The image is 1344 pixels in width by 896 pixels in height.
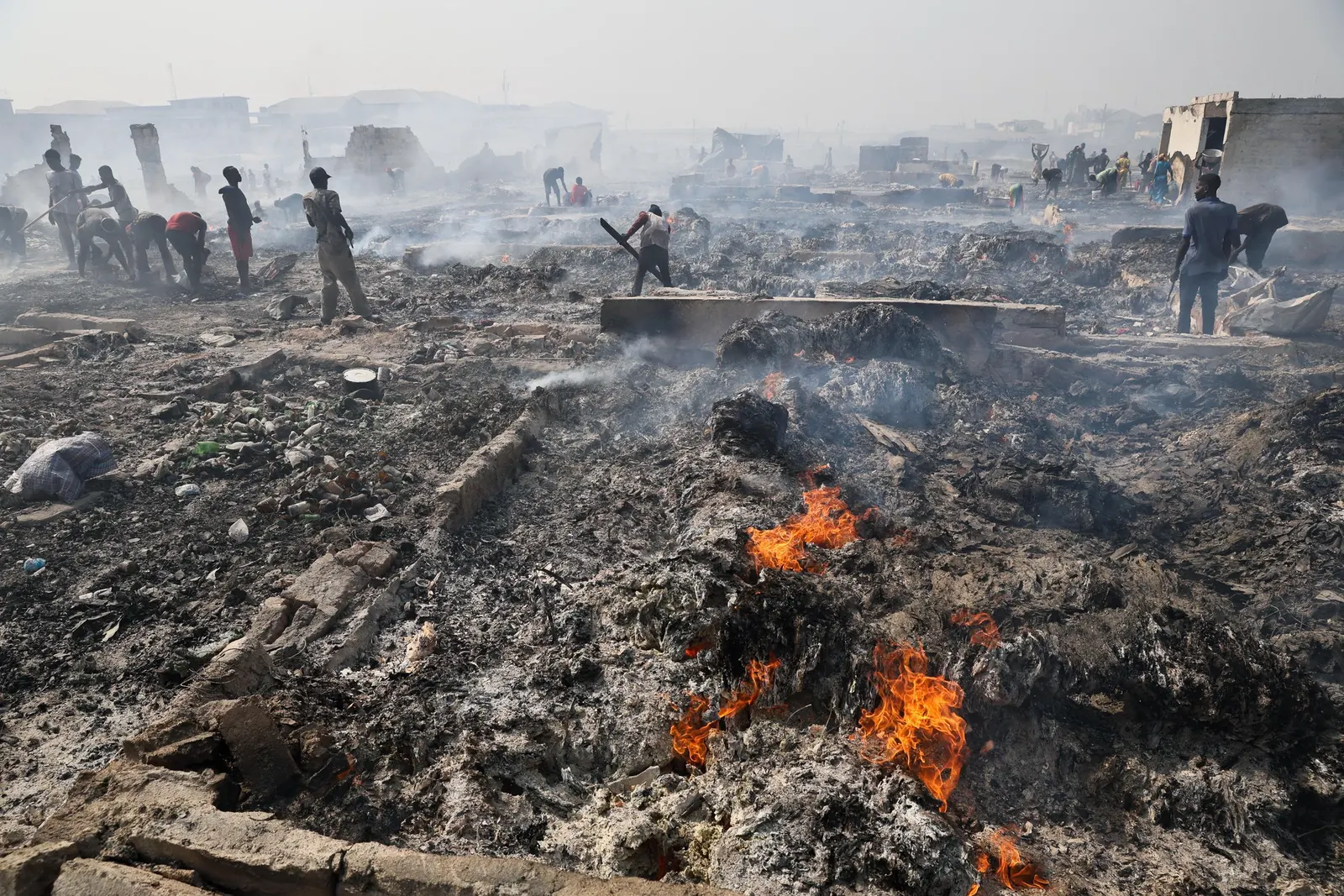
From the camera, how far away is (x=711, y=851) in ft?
8.13

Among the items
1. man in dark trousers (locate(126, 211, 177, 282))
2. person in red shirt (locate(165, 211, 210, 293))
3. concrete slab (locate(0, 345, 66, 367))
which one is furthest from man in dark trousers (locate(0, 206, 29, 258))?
concrete slab (locate(0, 345, 66, 367))

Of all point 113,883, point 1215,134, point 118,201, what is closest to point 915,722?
point 113,883

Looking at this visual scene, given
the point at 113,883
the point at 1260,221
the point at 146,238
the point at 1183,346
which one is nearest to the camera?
the point at 113,883

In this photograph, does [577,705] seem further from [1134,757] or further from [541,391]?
[541,391]

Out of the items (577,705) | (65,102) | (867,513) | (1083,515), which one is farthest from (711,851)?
(65,102)

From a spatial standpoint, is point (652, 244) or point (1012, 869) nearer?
point (1012, 869)

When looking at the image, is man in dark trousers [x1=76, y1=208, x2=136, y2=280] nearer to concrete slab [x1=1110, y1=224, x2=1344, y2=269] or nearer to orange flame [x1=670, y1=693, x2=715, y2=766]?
orange flame [x1=670, y1=693, x2=715, y2=766]

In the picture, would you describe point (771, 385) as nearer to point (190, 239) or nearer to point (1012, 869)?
point (1012, 869)

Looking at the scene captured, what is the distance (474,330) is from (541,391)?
3.40m

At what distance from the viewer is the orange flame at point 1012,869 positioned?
8.02 feet

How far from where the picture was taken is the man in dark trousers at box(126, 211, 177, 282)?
11945 mm

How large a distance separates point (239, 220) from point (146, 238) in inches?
97.6

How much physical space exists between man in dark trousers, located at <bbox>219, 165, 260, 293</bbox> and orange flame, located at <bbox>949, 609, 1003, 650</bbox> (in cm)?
1107

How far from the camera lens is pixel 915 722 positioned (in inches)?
115
